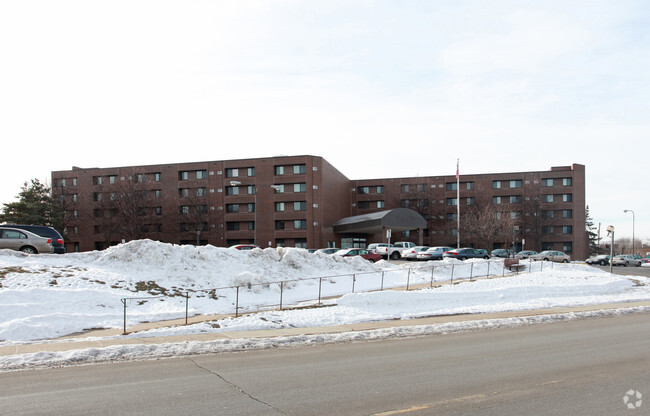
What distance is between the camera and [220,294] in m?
20.2

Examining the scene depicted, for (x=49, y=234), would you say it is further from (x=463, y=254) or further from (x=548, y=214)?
(x=548, y=214)

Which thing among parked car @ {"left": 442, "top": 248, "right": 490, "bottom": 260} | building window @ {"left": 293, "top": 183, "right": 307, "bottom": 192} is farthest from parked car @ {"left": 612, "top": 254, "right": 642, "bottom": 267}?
building window @ {"left": 293, "top": 183, "right": 307, "bottom": 192}

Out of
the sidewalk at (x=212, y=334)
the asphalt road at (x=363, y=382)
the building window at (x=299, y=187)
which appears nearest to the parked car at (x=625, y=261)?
the building window at (x=299, y=187)

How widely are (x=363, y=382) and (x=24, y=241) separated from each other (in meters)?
22.1

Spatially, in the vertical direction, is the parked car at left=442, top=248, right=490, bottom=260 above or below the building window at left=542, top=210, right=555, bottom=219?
below

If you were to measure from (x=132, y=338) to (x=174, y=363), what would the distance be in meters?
3.28

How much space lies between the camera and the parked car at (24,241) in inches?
894

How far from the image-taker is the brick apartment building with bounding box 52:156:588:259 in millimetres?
65750

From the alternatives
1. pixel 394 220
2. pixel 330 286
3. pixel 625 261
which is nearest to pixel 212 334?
pixel 330 286

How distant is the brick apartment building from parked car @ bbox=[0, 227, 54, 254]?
40967 millimetres

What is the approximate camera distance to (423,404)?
6.09 m

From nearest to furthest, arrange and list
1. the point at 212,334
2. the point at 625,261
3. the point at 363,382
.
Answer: the point at 363,382, the point at 212,334, the point at 625,261

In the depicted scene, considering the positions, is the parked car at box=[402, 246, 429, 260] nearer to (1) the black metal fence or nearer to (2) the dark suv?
(1) the black metal fence

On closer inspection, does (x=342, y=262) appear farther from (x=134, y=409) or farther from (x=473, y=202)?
(x=473, y=202)
